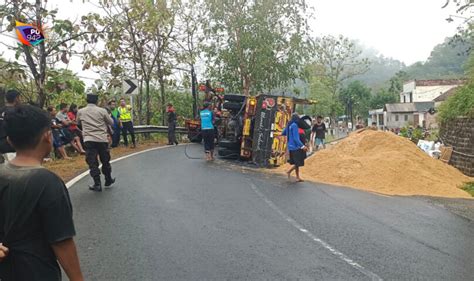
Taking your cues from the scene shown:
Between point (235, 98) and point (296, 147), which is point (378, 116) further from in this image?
point (296, 147)

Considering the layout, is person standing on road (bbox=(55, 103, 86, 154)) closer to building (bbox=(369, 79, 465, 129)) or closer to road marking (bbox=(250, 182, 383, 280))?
road marking (bbox=(250, 182, 383, 280))

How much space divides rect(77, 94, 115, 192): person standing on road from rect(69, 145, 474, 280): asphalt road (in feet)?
1.52

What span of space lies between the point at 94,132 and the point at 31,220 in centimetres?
662

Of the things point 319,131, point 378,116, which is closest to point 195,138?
point 319,131

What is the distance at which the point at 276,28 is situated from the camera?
28.7 meters

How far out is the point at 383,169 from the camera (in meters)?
13.6

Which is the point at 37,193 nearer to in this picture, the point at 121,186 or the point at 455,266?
the point at 455,266

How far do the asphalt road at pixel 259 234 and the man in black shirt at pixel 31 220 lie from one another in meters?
2.19

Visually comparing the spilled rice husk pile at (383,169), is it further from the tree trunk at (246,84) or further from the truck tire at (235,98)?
the tree trunk at (246,84)

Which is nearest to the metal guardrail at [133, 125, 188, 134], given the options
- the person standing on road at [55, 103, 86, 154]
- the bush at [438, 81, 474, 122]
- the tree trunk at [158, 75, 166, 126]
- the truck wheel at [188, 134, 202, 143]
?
the truck wheel at [188, 134, 202, 143]

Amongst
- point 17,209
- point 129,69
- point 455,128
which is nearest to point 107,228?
point 17,209

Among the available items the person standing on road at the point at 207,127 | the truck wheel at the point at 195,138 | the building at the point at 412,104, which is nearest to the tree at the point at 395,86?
the building at the point at 412,104

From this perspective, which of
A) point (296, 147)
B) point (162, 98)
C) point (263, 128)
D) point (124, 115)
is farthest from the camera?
point (162, 98)

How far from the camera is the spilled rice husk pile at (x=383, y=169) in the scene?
12.8 metres
